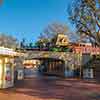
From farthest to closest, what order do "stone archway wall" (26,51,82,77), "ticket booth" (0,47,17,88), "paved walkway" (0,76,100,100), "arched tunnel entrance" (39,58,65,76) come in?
1. "arched tunnel entrance" (39,58,65,76)
2. "stone archway wall" (26,51,82,77)
3. "ticket booth" (0,47,17,88)
4. "paved walkway" (0,76,100,100)

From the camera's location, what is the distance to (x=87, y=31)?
26625 millimetres

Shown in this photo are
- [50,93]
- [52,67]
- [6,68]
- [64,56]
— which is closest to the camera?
[50,93]

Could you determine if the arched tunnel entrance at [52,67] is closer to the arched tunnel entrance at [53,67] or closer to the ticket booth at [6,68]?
the arched tunnel entrance at [53,67]

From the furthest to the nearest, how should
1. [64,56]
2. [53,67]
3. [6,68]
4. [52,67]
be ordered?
[52,67], [53,67], [64,56], [6,68]

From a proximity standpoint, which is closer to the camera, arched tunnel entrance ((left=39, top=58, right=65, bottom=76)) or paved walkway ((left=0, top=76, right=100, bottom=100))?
paved walkway ((left=0, top=76, right=100, bottom=100))

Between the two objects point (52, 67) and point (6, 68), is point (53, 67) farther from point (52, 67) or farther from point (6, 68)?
point (6, 68)

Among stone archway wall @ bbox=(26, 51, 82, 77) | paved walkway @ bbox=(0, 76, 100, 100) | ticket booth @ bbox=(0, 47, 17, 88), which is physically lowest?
paved walkway @ bbox=(0, 76, 100, 100)

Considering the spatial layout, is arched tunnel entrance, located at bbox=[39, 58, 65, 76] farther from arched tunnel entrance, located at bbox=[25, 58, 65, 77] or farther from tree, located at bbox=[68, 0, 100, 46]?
tree, located at bbox=[68, 0, 100, 46]

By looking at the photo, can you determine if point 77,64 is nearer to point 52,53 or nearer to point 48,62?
point 52,53

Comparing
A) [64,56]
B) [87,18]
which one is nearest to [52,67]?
[64,56]

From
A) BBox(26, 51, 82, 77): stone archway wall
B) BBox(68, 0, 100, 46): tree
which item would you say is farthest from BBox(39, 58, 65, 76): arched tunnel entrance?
BBox(68, 0, 100, 46): tree

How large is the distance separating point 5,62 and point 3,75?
1.08m

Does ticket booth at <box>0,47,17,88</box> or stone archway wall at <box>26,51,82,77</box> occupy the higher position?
stone archway wall at <box>26,51,82,77</box>

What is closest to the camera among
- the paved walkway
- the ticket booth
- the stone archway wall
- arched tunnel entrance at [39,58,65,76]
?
the paved walkway
